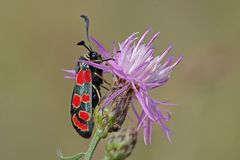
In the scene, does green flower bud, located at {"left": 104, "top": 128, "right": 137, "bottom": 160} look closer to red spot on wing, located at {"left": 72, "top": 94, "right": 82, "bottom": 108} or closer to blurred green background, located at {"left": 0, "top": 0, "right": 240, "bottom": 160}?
red spot on wing, located at {"left": 72, "top": 94, "right": 82, "bottom": 108}

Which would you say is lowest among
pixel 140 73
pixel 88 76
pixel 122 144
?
pixel 122 144

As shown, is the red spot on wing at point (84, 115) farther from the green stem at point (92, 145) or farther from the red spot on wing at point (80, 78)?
the red spot on wing at point (80, 78)

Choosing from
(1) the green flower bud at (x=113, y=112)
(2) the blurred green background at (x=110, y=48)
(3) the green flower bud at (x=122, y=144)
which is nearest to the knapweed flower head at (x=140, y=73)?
(1) the green flower bud at (x=113, y=112)

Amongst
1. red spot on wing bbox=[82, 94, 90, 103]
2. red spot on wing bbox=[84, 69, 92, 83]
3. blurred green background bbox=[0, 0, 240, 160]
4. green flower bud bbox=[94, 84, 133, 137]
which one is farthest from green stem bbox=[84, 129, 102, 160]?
blurred green background bbox=[0, 0, 240, 160]

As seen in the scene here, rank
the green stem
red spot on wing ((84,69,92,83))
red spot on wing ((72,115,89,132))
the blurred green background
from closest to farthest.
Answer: the green stem < red spot on wing ((72,115,89,132)) < red spot on wing ((84,69,92,83)) < the blurred green background

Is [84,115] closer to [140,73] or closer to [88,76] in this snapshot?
[88,76]

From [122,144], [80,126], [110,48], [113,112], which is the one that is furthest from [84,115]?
[110,48]
